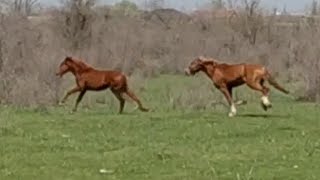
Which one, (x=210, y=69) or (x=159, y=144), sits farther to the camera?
(x=210, y=69)

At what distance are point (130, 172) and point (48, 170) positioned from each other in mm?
1231

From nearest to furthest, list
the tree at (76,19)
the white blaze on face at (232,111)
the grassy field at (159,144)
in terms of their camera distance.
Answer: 1. the grassy field at (159,144)
2. the white blaze on face at (232,111)
3. the tree at (76,19)

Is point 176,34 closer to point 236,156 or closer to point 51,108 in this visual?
point 51,108

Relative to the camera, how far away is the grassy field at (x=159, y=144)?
15.0 metres

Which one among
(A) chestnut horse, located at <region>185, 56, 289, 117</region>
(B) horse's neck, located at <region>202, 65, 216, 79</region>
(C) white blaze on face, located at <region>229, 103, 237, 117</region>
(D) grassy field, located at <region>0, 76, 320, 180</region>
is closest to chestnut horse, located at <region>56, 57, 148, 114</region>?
(D) grassy field, located at <region>0, 76, 320, 180</region>

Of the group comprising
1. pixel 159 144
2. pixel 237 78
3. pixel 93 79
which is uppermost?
pixel 237 78

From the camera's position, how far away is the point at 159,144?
18.1m

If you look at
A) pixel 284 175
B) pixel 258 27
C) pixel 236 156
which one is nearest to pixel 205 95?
pixel 236 156

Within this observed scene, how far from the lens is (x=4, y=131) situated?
19781 mm

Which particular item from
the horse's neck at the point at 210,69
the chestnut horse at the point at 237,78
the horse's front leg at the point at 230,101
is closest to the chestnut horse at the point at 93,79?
the horse's neck at the point at 210,69

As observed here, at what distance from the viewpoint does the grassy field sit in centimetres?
1499

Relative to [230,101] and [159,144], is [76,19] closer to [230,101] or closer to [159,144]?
[230,101]

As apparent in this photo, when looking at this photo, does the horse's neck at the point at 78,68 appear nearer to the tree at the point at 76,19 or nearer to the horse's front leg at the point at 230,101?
the horse's front leg at the point at 230,101

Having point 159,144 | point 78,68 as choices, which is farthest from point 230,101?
point 159,144
